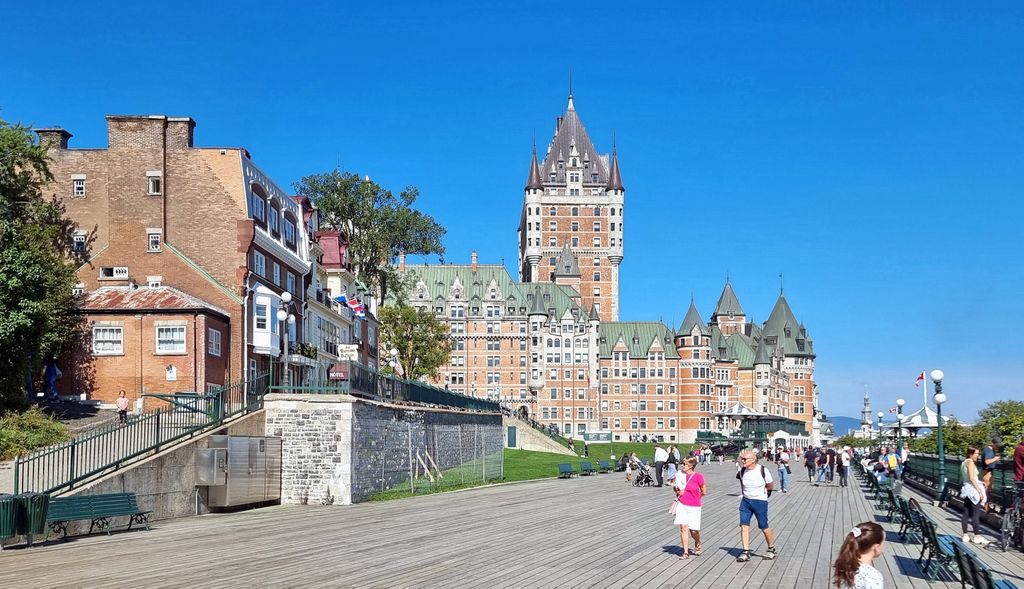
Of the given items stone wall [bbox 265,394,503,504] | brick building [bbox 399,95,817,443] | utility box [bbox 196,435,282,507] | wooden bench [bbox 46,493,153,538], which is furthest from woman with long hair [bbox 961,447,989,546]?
brick building [bbox 399,95,817,443]

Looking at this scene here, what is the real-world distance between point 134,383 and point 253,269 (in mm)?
6890

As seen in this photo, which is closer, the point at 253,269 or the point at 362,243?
the point at 253,269

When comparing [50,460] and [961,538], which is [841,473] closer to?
[961,538]

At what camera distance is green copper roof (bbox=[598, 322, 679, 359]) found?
14488 centimetres

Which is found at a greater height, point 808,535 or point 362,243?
point 362,243

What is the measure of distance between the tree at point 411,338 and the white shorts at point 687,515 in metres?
59.7

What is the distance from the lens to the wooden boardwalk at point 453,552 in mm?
15297

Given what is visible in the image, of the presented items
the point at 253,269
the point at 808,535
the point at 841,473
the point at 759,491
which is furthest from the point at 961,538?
the point at 253,269

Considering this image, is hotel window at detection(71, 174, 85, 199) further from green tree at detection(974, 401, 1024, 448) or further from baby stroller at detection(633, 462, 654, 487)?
green tree at detection(974, 401, 1024, 448)

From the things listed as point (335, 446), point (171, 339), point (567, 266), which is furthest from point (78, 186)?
point (567, 266)

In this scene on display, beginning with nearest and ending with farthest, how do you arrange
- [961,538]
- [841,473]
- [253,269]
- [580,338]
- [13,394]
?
[961,538] < [13,394] < [253,269] < [841,473] < [580,338]

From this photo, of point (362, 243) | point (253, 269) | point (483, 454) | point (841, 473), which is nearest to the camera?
point (253, 269)

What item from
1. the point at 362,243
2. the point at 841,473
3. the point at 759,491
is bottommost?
the point at 841,473

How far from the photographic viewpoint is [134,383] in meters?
35.3
